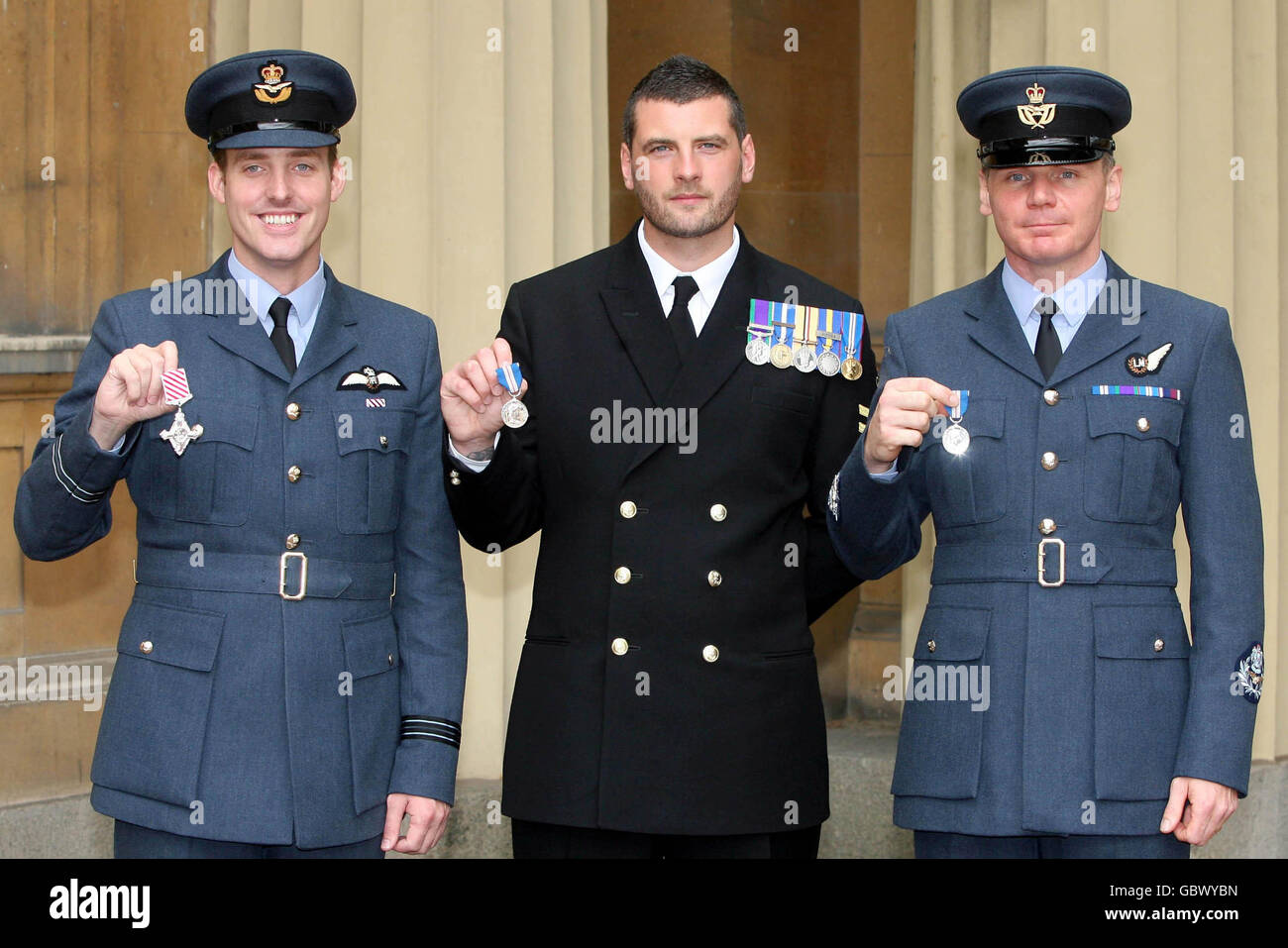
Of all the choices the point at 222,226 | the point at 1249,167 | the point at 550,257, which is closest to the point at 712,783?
the point at 550,257

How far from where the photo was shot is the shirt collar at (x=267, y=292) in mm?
3727

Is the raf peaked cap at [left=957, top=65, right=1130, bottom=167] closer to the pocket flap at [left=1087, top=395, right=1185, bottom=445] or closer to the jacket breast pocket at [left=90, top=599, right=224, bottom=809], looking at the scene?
the pocket flap at [left=1087, top=395, right=1185, bottom=445]

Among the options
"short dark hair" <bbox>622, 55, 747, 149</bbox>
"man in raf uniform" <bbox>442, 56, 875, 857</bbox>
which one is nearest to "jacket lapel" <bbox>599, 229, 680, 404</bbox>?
"man in raf uniform" <bbox>442, 56, 875, 857</bbox>

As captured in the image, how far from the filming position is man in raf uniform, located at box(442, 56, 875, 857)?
380 cm

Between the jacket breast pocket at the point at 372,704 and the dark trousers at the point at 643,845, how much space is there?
39cm

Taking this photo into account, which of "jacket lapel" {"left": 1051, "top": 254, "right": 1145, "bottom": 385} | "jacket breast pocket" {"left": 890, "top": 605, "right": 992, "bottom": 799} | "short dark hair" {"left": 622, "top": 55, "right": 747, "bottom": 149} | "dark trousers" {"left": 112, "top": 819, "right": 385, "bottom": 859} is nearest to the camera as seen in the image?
"dark trousers" {"left": 112, "top": 819, "right": 385, "bottom": 859}

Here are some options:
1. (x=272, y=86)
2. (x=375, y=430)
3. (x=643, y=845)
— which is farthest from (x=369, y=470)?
(x=643, y=845)

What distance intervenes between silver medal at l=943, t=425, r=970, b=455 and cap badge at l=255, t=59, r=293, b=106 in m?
1.61

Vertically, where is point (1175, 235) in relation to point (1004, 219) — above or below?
above

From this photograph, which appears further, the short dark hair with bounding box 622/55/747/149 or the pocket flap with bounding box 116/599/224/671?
the short dark hair with bounding box 622/55/747/149

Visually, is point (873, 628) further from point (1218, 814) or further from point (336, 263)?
point (1218, 814)

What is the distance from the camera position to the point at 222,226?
6219 millimetres

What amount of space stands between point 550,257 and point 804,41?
78.6 inches

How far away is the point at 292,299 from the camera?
3.76 m
